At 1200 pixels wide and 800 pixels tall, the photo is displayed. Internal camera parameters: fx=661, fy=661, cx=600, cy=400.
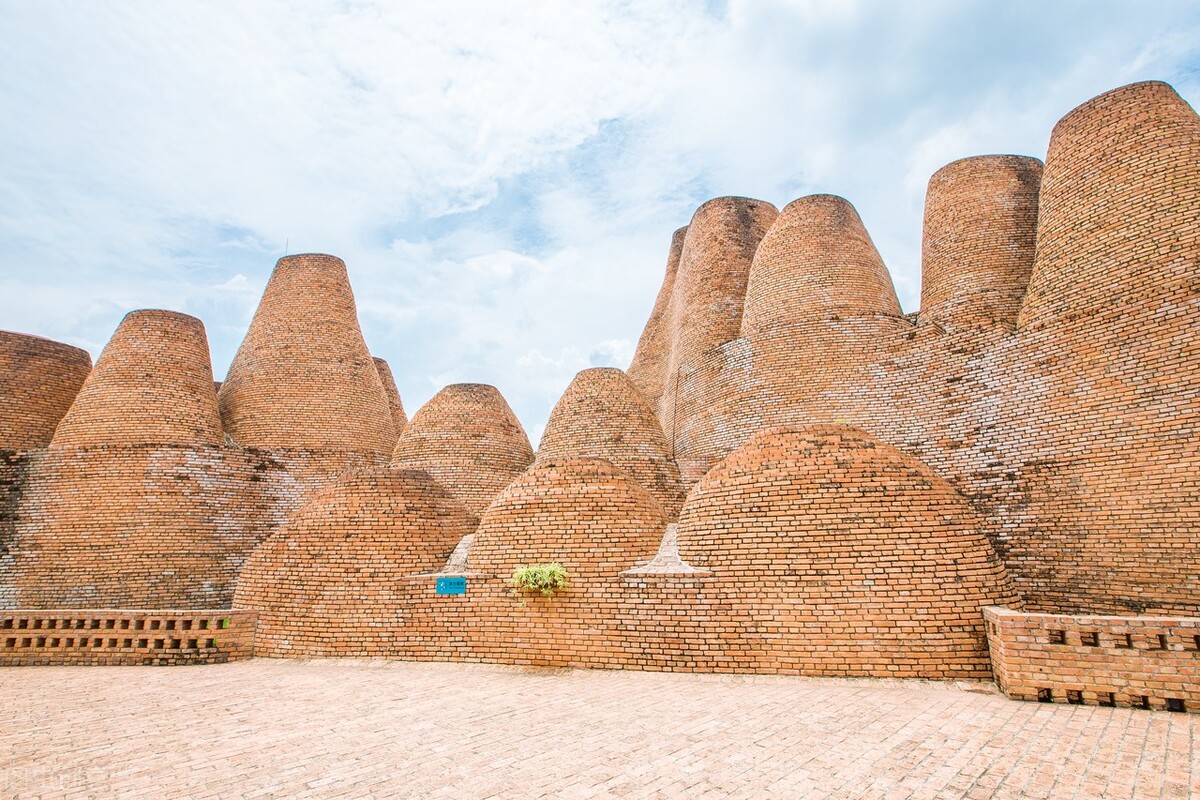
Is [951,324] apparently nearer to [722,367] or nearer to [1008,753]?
[722,367]

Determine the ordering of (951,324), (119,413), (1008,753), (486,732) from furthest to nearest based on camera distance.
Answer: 1. (119,413)
2. (951,324)
3. (486,732)
4. (1008,753)

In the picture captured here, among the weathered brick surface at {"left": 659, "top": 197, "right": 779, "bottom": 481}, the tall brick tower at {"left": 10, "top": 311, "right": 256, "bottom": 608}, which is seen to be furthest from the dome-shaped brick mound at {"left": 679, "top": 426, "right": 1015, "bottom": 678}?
the tall brick tower at {"left": 10, "top": 311, "right": 256, "bottom": 608}

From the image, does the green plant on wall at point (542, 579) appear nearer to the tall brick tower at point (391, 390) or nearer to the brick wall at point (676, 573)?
the brick wall at point (676, 573)

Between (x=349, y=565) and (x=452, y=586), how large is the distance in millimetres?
1540

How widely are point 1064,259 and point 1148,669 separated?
7.08 meters

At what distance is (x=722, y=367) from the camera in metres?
13.9

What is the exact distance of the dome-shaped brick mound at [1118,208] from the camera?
8875mm

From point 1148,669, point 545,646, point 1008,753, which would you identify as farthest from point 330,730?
point 1148,669

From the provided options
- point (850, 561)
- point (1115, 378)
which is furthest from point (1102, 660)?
point (1115, 378)

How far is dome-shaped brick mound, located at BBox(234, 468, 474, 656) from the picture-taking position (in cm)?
823

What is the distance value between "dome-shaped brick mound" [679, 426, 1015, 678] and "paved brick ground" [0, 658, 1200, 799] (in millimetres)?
352

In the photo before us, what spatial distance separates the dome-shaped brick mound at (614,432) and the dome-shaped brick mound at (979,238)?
222 inches

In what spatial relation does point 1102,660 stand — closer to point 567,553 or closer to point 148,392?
point 567,553

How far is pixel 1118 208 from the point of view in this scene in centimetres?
964
